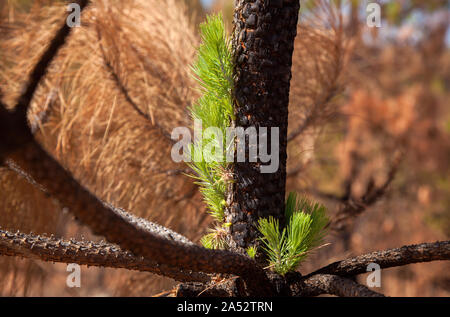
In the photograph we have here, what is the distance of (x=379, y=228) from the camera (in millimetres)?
1882

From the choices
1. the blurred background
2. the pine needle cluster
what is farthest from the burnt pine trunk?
the blurred background

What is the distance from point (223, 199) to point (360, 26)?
1.96 feet

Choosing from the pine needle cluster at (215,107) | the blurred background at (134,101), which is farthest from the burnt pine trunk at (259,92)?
the blurred background at (134,101)

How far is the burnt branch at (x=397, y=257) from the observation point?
28 cm

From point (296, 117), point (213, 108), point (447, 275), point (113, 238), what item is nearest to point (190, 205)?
point (296, 117)

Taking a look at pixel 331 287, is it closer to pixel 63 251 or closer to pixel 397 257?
pixel 397 257

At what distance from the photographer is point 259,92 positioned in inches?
12.8

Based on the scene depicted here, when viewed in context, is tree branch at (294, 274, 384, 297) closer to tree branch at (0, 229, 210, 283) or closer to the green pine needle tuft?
→ the green pine needle tuft

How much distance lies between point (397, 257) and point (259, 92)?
0.49ft

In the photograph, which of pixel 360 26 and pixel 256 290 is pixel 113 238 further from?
pixel 360 26

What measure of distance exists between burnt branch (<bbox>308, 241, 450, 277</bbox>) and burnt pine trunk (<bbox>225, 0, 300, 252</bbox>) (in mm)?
61

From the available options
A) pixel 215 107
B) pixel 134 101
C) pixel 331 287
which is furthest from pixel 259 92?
pixel 134 101

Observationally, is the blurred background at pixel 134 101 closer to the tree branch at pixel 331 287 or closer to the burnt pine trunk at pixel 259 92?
the burnt pine trunk at pixel 259 92

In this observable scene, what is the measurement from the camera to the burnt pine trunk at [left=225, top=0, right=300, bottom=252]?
0.32 meters
